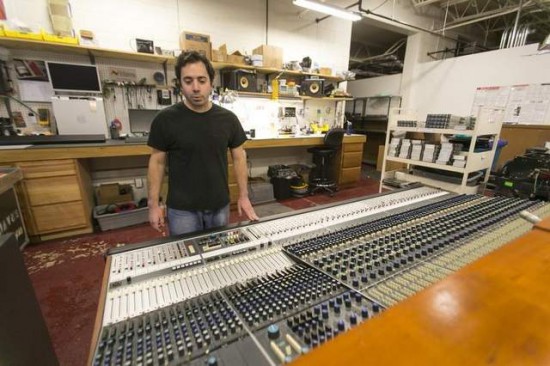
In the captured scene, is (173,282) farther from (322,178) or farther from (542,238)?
(322,178)

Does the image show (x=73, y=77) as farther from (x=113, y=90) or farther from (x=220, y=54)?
(x=220, y=54)

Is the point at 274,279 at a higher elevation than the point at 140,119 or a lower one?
lower

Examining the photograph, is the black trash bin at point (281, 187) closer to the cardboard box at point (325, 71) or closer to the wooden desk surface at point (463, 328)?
the cardboard box at point (325, 71)

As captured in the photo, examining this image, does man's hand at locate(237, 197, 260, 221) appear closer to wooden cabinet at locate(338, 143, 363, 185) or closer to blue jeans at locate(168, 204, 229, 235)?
blue jeans at locate(168, 204, 229, 235)

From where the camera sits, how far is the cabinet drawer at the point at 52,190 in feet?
8.43

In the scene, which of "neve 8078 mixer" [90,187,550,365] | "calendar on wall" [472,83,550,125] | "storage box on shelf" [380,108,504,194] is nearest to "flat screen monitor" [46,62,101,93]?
"neve 8078 mixer" [90,187,550,365]

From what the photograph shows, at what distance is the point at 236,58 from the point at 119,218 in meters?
2.61

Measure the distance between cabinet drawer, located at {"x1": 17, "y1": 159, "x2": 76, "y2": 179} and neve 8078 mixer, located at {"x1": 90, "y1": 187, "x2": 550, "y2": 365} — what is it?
231 centimetres

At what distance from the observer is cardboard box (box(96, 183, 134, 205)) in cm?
332

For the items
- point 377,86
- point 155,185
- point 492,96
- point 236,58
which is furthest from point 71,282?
point 377,86

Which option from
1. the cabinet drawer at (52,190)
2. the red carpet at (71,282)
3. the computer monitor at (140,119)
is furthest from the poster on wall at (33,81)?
the red carpet at (71,282)

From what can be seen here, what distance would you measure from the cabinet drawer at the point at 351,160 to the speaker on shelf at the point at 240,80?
1893 mm

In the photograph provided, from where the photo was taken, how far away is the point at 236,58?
3.76 meters

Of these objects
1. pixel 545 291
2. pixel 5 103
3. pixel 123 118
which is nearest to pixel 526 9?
pixel 545 291
